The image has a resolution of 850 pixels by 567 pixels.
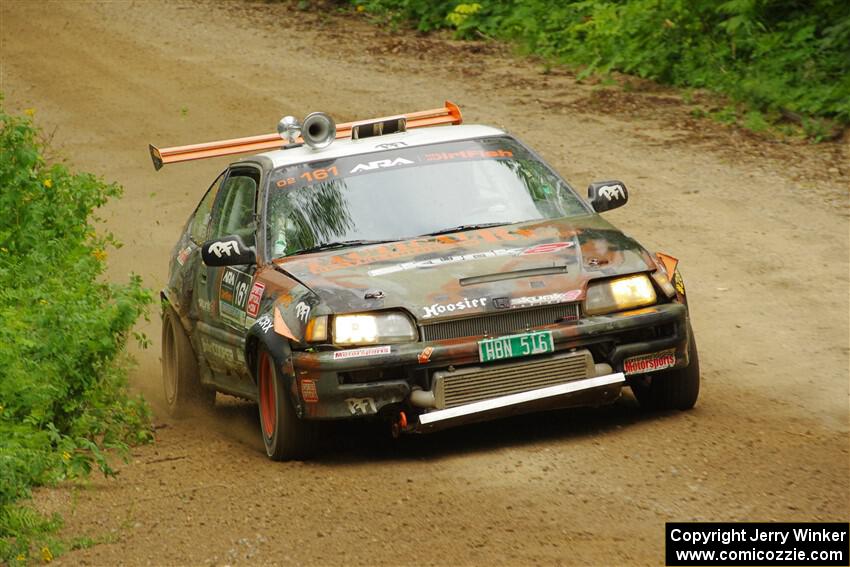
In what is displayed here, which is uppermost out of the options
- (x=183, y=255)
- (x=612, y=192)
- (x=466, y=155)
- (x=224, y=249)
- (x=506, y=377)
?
(x=466, y=155)

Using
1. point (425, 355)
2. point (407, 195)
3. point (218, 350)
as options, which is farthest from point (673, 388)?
point (218, 350)

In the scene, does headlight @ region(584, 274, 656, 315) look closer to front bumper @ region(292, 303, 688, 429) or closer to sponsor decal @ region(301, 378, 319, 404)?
front bumper @ region(292, 303, 688, 429)

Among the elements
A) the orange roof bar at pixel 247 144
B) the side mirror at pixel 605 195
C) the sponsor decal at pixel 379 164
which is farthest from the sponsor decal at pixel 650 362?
the orange roof bar at pixel 247 144

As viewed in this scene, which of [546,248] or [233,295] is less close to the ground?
[546,248]

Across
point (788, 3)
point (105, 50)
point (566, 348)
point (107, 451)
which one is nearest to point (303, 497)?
point (566, 348)

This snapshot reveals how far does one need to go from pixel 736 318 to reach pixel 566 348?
13.3 feet

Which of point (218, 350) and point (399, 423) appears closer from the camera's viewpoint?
point (399, 423)

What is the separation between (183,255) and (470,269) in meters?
3.03

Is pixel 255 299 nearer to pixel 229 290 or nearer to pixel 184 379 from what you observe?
pixel 229 290

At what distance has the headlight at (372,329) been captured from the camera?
6.78m

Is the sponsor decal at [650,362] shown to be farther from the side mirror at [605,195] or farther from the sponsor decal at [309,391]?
the sponsor decal at [309,391]

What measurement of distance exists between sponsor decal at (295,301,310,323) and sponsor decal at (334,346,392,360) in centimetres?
27

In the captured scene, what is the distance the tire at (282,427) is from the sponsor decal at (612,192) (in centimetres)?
223

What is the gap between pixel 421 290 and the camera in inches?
271
